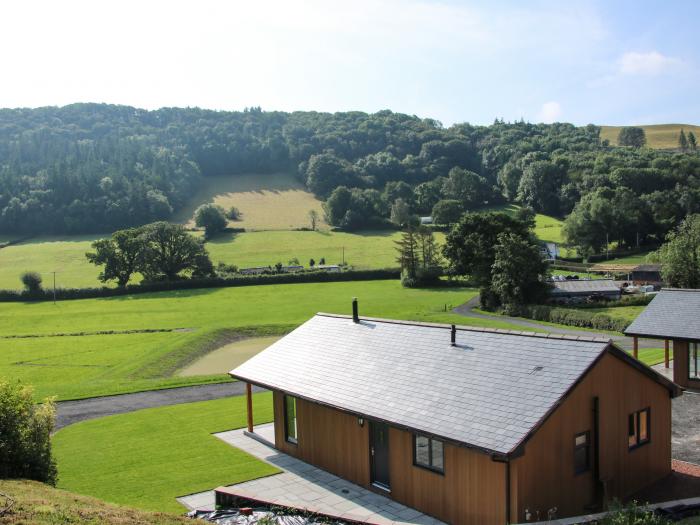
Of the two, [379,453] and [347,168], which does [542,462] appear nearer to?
[379,453]

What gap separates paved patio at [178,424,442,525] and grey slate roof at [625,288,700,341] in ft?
49.8

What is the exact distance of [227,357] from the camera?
40.9m

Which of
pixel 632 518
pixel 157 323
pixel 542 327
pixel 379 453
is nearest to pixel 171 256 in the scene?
pixel 157 323

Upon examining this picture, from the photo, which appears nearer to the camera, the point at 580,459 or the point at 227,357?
the point at 580,459

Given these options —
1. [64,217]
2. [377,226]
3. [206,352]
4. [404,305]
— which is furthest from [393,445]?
[64,217]

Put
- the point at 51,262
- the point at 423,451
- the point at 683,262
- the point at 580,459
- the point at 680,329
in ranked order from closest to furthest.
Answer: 1. the point at 580,459
2. the point at 423,451
3. the point at 680,329
4. the point at 683,262
5. the point at 51,262

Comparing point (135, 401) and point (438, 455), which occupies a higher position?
point (438, 455)

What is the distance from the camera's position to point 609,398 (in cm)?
1491

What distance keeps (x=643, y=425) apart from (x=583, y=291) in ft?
143

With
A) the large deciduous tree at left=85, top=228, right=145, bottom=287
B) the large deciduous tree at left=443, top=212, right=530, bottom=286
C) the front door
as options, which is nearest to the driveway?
the large deciduous tree at left=443, top=212, right=530, bottom=286

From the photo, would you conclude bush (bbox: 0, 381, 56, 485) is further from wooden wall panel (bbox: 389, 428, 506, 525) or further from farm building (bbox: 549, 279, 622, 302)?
farm building (bbox: 549, 279, 622, 302)

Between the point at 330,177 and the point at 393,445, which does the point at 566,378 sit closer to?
the point at 393,445

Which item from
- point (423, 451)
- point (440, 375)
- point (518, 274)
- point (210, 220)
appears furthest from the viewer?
point (210, 220)

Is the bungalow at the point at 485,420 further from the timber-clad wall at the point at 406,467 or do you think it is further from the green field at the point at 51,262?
the green field at the point at 51,262
